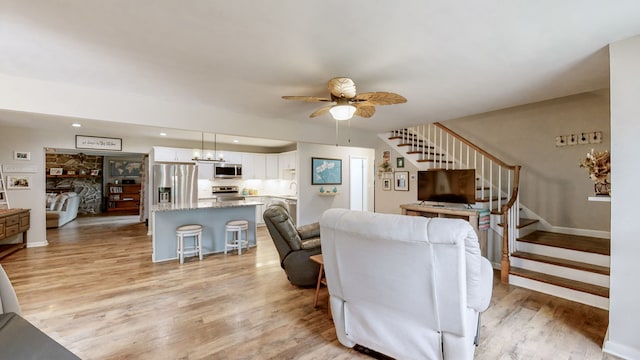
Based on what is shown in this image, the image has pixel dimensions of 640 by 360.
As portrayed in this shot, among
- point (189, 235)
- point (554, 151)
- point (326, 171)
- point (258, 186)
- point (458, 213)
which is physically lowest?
point (189, 235)

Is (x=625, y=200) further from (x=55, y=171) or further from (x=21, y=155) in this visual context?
(x=55, y=171)

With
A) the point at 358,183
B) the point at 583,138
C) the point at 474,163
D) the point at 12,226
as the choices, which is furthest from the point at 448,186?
the point at 12,226

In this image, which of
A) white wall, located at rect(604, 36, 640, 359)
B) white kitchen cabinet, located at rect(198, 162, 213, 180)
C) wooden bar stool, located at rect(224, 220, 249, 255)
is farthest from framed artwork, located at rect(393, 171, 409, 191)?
white kitchen cabinet, located at rect(198, 162, 213, 180)

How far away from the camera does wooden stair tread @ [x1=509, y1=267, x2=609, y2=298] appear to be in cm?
285

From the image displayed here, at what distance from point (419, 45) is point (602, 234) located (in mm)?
4435

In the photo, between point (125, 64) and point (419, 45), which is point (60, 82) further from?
point (419, 45)

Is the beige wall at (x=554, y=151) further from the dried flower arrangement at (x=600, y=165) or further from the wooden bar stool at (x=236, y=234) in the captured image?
the wooden bar stool at (x=236, y=234)

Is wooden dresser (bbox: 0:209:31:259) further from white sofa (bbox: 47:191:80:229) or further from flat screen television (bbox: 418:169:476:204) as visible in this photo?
flat screen television (bbox: 418:169:476:204)

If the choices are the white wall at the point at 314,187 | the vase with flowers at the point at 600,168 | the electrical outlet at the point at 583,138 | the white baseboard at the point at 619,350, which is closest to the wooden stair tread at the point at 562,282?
the white baseboard at the point at 619,350

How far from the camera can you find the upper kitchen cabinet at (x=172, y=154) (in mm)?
6418

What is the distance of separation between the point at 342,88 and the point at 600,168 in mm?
2347

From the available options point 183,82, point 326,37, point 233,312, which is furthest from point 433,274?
point 183,82

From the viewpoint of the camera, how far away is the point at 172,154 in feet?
21.7

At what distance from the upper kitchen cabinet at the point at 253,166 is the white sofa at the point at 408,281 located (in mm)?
5974
